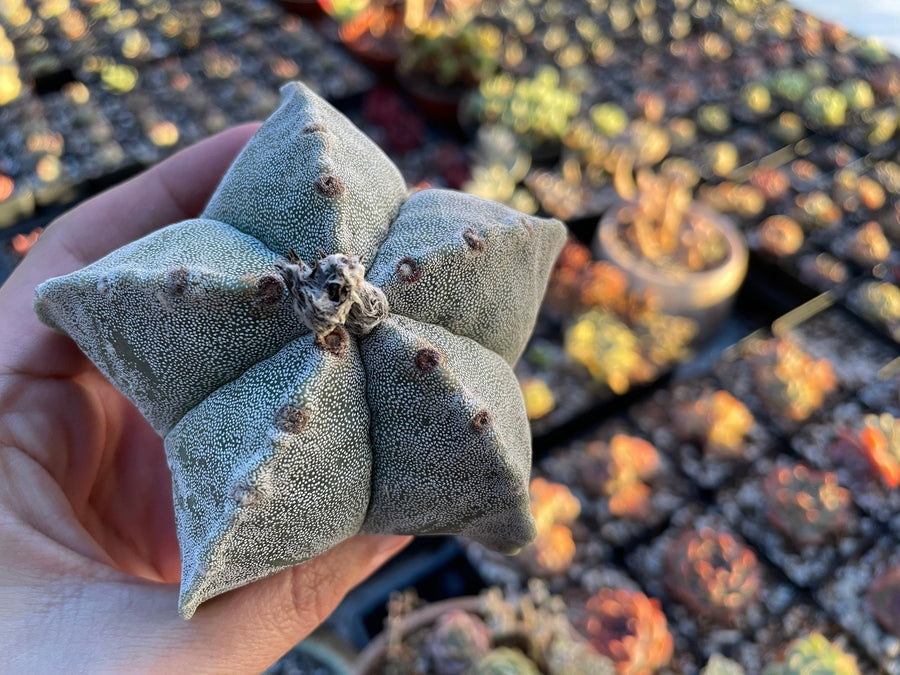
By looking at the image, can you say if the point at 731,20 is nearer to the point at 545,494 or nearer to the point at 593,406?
the point at 593,406

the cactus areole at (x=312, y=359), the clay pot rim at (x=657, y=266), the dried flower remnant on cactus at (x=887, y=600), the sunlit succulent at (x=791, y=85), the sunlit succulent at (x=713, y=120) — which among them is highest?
the cactus areole at (x=312, y=359)

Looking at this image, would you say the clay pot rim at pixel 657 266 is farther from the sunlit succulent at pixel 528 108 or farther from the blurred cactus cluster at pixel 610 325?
the sunlit succulent at pixel 528 108

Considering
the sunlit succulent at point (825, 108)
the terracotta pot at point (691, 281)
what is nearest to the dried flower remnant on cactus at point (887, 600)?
the terracotta pot at point (691, 281)

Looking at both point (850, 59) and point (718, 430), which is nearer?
point (718, 430)

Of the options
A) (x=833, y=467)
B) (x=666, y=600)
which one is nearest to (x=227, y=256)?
(x=666, y=600)

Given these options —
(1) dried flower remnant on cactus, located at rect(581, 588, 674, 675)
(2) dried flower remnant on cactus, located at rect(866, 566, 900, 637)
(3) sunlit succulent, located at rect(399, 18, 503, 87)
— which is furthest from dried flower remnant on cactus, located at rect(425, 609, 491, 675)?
(3) sunlit succulent, located at rect(399, 18, 503, 87)

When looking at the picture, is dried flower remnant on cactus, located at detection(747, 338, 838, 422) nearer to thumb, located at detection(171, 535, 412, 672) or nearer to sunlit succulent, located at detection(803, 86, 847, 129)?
sunlit succulent, located at detection(803, 86, 847, 129)
